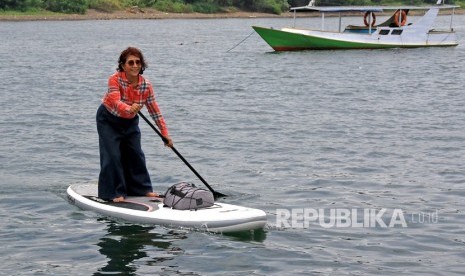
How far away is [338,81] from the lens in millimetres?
34438

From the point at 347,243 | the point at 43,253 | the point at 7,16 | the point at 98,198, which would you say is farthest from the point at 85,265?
the point at 7,16

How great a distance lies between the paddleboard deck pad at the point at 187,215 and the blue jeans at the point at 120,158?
173 mm

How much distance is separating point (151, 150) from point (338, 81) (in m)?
17.2

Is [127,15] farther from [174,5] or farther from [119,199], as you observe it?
[119,199]

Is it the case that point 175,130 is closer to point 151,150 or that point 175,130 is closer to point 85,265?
point 151,150

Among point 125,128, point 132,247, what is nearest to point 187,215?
point 132,247

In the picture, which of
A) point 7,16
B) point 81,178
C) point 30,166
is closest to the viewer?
point 81,178

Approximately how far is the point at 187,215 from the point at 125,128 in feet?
4.52

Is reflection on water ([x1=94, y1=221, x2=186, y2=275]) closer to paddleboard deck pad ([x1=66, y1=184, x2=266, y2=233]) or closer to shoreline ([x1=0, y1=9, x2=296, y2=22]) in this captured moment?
paddleboard deck pad ([x1=66, y1=184, x2=266, y2=233])

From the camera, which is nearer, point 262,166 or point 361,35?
point 262,166

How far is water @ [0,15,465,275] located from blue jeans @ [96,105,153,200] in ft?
1.66

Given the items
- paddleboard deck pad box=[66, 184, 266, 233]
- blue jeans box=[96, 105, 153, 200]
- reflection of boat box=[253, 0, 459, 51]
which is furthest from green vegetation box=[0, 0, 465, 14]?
paddleboard deck pad box=[66, 184, 266, 233]

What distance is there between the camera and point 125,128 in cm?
1185

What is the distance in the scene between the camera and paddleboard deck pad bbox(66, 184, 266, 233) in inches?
453
